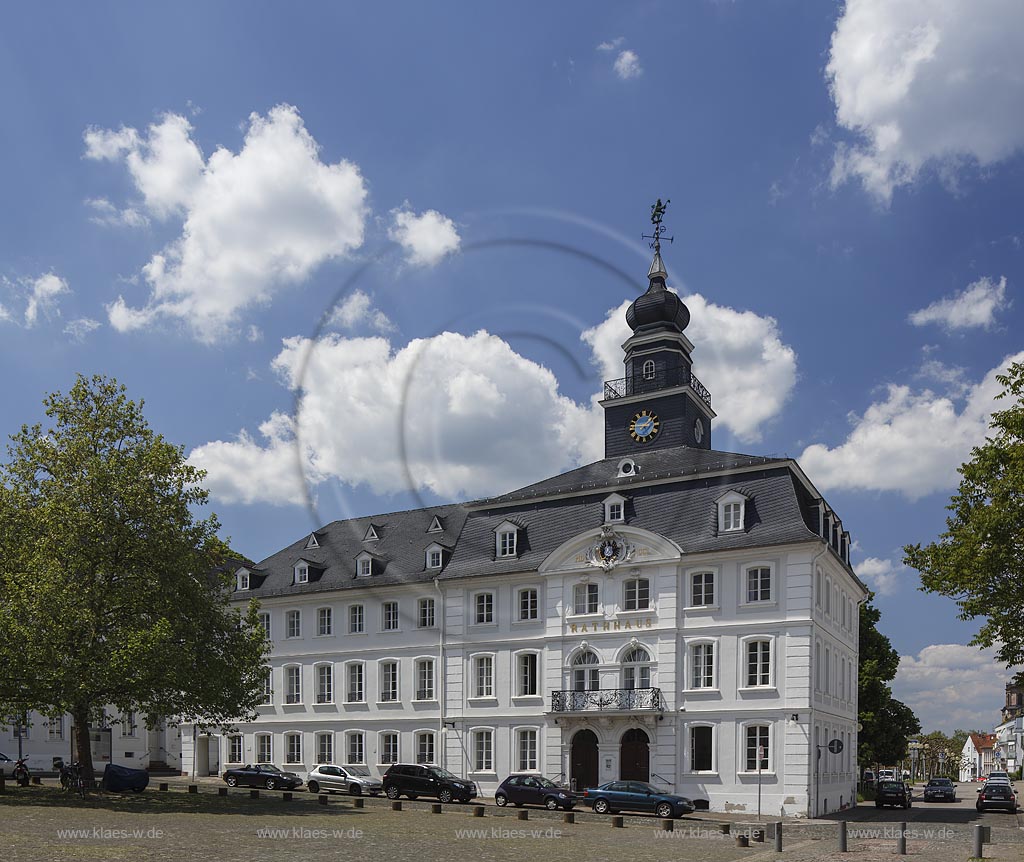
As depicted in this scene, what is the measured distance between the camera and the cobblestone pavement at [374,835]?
79.7ft

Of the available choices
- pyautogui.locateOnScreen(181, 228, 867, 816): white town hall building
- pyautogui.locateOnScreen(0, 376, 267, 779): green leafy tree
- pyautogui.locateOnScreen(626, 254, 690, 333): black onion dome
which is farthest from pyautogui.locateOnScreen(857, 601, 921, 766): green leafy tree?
pyautogui.locateOnScreen(0, 376, 267, 779): green leafy tree

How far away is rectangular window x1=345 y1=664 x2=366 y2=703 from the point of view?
56.8 metres

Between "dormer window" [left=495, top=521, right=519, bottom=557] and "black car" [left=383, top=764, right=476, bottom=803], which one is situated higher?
"dormer window" [left=495, top=521, right=519, bottom=557]

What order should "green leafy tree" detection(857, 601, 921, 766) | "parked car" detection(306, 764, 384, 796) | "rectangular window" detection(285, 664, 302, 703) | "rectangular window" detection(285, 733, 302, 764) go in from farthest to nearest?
"green leafy tree" detection(857, 601, 921, 766) < "rectangular window" detection(285, 664, 302, 703) < "rectangular window" detection(285, 733, 302, 764) < "parked car" detection(306, 764, 384, 796)

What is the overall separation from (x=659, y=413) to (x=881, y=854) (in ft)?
100

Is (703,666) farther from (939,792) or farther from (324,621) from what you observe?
(939,792)

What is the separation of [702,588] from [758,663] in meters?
3.98

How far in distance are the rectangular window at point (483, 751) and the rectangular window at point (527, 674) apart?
2657mm

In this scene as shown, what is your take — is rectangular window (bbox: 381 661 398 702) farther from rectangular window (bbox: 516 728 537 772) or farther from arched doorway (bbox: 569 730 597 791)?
arched doorway (bbox: 569 730 597 791)

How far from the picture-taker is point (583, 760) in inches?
1914

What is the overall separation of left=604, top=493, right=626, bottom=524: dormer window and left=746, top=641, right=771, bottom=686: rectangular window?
8.39m

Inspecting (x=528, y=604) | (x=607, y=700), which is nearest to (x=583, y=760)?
(x=607, y=700)

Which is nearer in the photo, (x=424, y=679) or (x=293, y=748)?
(x=424, y=679)

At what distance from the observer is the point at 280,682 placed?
59.4 m
